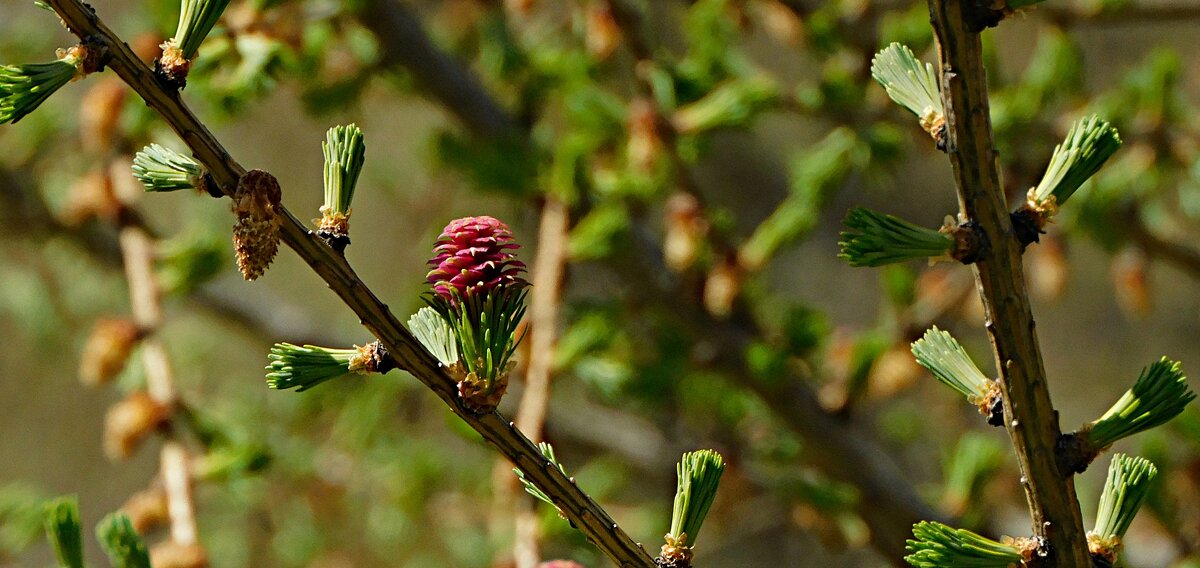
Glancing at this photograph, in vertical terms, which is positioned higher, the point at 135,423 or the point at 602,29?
the point at 602,29

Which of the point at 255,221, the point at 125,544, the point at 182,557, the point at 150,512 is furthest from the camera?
the point at 150,512

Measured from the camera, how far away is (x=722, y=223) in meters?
0.97

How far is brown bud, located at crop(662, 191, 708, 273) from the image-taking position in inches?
36.5

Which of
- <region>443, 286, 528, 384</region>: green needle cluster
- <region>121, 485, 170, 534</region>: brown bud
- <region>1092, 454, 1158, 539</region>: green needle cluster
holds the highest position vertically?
<region>121, 485, 170, 534</region>: brown bud

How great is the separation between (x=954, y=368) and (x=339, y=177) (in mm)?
239

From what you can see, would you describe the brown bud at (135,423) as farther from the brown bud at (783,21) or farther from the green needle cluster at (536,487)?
the brown bud at (783,21)

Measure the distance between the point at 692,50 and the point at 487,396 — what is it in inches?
27.0

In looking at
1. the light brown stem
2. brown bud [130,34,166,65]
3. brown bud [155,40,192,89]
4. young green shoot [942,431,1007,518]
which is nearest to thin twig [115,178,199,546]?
the light brown stem

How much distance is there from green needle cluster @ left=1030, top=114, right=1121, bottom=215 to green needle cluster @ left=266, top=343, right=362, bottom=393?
254mm

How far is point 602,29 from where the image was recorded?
0.94 metres

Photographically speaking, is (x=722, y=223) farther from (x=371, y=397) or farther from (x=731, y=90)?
(x=371, y=397)

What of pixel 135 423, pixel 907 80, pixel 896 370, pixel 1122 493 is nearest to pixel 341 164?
pixel 907 80

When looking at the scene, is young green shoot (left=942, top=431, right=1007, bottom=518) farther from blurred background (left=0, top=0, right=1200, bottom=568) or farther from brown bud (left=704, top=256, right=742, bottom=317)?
brown bud (left=704, top=256, right=742, bottom=317)

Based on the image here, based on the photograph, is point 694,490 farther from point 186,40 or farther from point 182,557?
point 182,557
